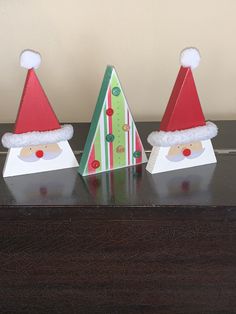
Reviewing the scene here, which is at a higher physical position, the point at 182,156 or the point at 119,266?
the point at 182,156

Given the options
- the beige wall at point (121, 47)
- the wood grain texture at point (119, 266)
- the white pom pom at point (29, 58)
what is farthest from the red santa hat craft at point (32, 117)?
the beige wall at point (121, 47)

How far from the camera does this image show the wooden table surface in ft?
2.14

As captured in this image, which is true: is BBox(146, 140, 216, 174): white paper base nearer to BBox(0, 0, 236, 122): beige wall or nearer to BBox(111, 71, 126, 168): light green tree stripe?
BBox(111, 71, 126, 168): light green tree stripe

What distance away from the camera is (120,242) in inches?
26.8

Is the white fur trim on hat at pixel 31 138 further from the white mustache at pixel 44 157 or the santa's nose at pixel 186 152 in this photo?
the santa's nose at pixel 186 152

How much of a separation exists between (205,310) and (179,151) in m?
0.28

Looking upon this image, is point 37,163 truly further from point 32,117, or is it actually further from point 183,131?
point 183,131

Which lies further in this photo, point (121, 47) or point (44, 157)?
point (121, 47)

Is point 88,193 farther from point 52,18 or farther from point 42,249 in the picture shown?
point 52,18

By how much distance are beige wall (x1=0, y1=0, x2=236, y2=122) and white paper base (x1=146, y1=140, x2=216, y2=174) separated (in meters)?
0.30

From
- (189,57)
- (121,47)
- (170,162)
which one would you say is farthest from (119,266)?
(121,47)

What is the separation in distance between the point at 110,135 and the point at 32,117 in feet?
0.44

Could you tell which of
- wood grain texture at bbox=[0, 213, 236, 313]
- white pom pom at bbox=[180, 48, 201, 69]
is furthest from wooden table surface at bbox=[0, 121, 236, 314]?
white pom pom at bbox=[180, 48, 201, 69]

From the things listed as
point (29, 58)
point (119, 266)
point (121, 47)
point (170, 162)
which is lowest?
point (119, 266)
